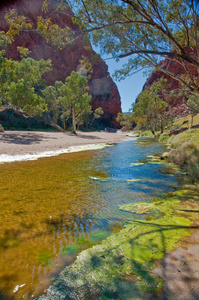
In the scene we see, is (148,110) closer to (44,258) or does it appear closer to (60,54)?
(44,258)

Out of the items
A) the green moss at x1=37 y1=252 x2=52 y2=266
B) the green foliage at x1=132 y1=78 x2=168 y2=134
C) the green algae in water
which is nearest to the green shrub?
the green algae in water

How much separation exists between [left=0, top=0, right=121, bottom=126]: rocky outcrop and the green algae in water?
140ft

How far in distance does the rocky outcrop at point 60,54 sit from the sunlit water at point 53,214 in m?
39.5

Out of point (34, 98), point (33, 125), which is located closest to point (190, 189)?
point (34, 98)

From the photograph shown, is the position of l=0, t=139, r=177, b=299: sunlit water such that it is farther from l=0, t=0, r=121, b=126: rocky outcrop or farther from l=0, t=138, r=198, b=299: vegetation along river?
l=0, t=0, r=121, b=126: rocky outcrop

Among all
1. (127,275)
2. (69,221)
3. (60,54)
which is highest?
(60,54)

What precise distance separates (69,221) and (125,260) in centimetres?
169

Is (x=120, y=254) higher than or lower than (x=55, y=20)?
lower

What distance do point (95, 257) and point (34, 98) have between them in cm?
2378

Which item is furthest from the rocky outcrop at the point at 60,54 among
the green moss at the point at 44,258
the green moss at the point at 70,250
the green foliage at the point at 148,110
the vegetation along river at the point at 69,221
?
the green moss at the point at 44,258

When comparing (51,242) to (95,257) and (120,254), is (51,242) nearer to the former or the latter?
(95,257)

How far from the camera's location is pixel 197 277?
214 cm

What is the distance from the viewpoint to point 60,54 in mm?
65688

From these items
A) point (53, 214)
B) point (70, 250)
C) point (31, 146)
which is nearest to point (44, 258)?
point (70, 250)
